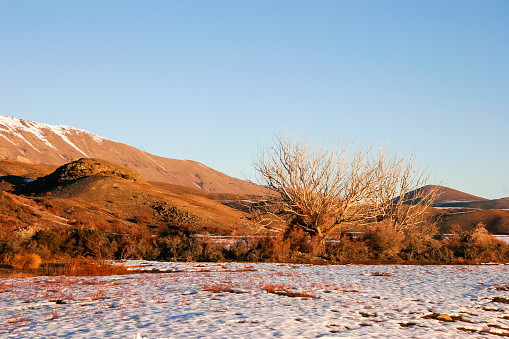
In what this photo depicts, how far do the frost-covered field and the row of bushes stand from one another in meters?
7.61

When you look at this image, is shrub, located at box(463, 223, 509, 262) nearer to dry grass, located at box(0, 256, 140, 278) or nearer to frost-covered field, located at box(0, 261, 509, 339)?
frost-covered field, located at box(0, 261, 509, 339)

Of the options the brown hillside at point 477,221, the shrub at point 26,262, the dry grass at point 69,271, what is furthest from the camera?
the brown hillside at point 477,221

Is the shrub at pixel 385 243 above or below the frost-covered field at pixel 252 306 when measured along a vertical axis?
above

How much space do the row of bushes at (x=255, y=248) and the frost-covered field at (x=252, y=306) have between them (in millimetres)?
7611

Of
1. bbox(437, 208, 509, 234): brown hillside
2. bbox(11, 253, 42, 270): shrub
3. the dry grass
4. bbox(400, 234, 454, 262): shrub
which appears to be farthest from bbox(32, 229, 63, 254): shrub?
bbox(437, 208, 509, 234): brown hillside

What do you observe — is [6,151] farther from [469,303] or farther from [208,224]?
[469,303]

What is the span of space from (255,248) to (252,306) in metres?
16.8

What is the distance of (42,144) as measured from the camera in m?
182

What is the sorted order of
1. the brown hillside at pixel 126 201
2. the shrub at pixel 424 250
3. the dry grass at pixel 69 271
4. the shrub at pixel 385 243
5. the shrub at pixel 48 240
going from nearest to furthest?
the dry grass at pixel 69 271 < the shrub at pixel 48 240 < the shrub at pixel 424 250 < the shrub at pixel 385 243 < the brown hillside at pixel 126 201

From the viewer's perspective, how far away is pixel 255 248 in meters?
28.3

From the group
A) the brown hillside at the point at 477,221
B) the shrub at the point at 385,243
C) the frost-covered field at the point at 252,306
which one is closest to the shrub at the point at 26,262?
the frost-covered field at the point at 252,306

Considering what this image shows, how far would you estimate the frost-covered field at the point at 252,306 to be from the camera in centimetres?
892

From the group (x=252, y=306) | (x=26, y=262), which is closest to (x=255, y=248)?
(x=26, y=262)

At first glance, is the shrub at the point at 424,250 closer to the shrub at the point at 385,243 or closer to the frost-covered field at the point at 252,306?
the shrub at the point at 385,243
